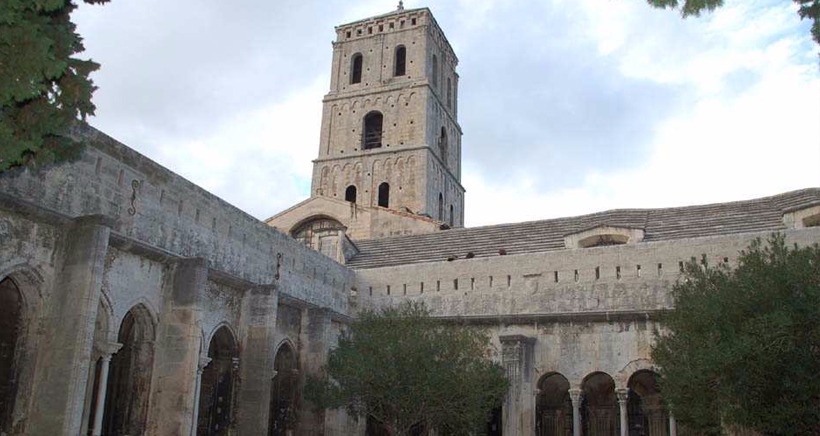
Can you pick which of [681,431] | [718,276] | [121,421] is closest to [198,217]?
[121,421]

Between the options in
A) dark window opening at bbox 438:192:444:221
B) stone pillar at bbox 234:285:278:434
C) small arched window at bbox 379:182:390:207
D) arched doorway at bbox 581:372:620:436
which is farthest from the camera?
dark window opening at bbox 438:192:444:221

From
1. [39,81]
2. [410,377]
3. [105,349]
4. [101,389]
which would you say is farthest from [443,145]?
[39,81]

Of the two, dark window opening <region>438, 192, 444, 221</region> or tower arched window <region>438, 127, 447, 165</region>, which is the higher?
tower arched window <region>438, 127, 447, 165</region>

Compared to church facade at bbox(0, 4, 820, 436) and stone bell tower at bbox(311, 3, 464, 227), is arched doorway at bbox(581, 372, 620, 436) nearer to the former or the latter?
church facade at bbox(0, 4, 820, 436)

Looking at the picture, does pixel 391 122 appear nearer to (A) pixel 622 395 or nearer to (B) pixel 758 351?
(A) pixel 622 395

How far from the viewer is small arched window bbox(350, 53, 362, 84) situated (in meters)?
44.9

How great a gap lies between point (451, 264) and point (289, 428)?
6725mm

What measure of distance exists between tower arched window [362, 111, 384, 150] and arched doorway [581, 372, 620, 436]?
23.4 metres

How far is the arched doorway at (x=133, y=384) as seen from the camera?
599 inches

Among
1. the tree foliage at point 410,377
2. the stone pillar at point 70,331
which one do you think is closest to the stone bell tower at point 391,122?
the tree foliage at point 410,377

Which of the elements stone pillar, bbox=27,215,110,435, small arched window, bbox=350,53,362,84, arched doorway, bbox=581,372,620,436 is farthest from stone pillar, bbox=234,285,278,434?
small arched window, bbox=350,53,362,84

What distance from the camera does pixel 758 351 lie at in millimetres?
13680

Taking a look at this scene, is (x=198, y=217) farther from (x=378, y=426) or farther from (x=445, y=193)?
(x=445, y=193)

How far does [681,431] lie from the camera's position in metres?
19.3
